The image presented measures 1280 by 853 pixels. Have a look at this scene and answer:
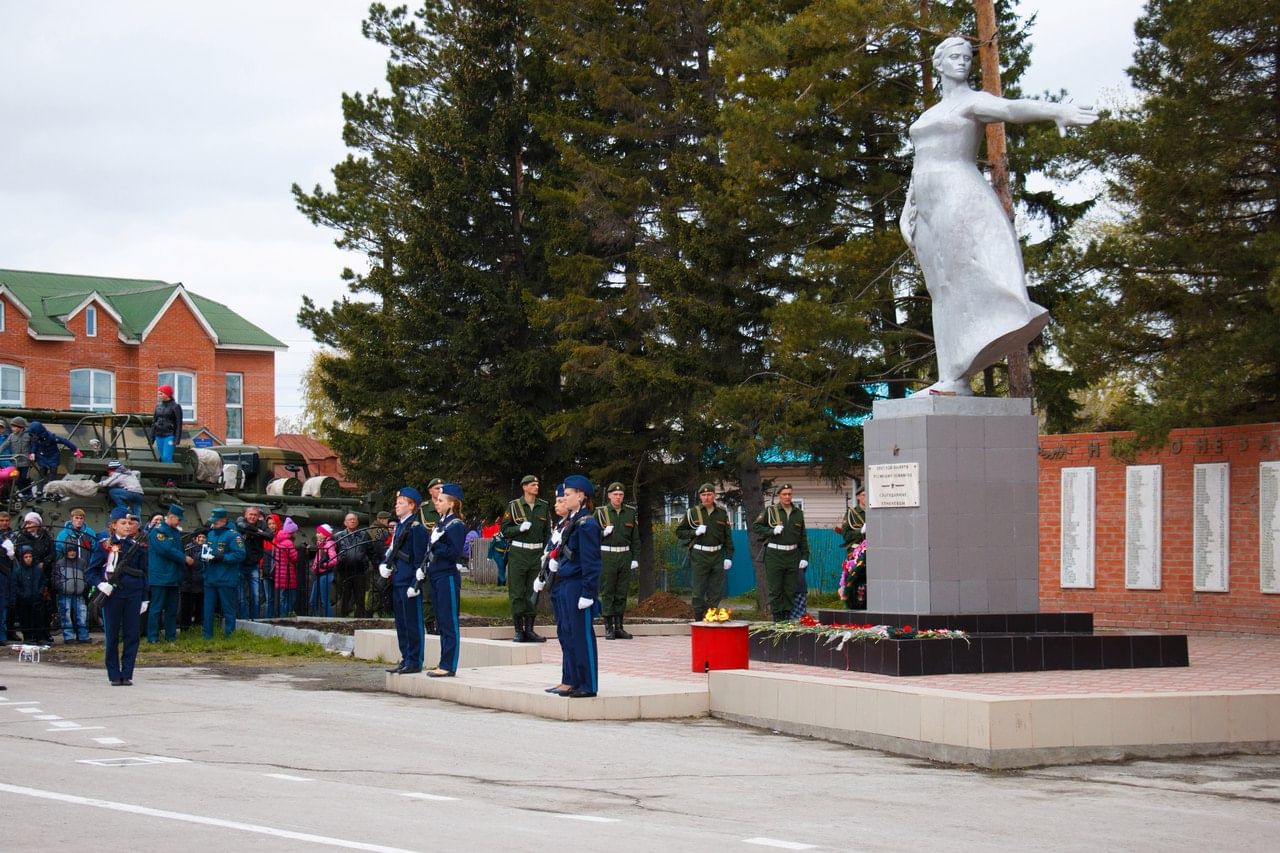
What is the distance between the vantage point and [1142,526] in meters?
21.7

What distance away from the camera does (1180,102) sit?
1966cm

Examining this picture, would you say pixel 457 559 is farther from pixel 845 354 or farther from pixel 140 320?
pixel 140 320

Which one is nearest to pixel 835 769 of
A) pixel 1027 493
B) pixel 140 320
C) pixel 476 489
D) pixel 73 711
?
pixel 1027 493

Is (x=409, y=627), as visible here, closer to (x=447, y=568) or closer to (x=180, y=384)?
(x=447, y=568)

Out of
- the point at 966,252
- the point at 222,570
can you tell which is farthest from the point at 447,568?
the point at 222,570

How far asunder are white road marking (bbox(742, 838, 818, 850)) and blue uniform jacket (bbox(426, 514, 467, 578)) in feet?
25.7

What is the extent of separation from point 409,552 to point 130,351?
3611 centimetres

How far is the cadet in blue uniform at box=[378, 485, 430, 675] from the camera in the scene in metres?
15.0

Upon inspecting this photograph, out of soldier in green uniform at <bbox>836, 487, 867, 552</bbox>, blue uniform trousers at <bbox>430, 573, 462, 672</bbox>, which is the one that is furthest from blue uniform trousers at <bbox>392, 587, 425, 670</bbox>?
soldier in green uniform at <bbox>836, 487, 867, 552</bbox>

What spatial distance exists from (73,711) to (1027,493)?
28.8 ft

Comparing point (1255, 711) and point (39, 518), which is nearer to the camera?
point (1255, 711)

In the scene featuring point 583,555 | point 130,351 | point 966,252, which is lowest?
point 583,555

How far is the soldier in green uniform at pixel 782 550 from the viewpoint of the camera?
20094 millimetres

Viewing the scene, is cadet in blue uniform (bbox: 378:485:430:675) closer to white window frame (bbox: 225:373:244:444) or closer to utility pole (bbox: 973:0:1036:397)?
utility pole (bbox: 973:0:1036:397)
